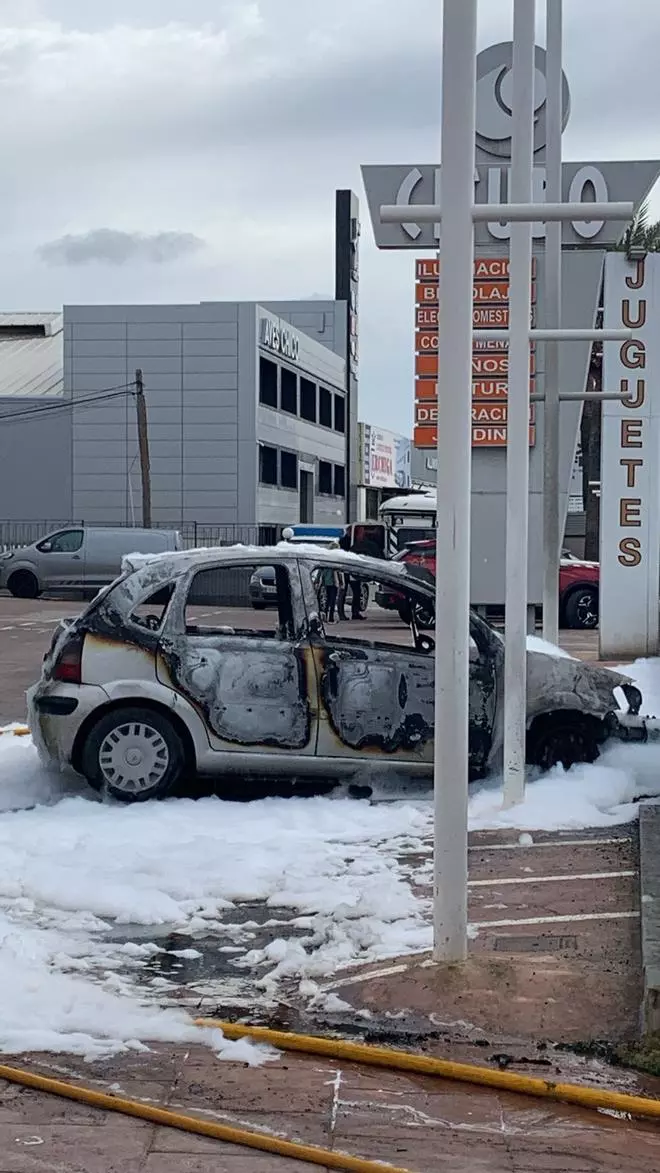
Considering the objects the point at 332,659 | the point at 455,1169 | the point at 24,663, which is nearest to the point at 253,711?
the point at 332,659

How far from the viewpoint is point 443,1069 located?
183 inches

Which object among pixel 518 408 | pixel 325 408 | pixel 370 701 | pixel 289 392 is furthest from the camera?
pixel 325 408

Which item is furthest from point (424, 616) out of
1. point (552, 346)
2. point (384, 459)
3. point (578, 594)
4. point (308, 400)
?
point (384, 459)

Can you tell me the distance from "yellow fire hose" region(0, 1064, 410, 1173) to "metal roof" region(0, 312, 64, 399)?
46.5 meters

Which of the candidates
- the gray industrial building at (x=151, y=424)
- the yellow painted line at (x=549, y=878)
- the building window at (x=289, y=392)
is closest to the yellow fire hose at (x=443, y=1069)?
the yellow painted line at (x=549, y=878)

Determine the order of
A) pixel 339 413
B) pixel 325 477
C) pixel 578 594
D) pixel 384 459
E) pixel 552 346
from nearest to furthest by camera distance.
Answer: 1. pixel 552 346
2. pixel 578 594
3. pixel 325 477
4. pixel 339 413
5. pixel 384 459

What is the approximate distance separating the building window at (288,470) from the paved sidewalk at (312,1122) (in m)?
49.8

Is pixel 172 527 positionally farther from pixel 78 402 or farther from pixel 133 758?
pixel 133 758

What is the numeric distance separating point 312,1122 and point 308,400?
181ft

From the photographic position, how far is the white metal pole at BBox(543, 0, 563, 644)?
10352 mm

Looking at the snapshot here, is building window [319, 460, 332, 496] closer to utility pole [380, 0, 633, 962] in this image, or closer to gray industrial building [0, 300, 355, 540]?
gray industrial building [0, 300, 355, 540]

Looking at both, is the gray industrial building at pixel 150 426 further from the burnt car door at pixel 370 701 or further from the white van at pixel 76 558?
the burnt car door at pixel 370 701

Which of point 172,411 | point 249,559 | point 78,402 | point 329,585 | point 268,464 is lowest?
point 329,585

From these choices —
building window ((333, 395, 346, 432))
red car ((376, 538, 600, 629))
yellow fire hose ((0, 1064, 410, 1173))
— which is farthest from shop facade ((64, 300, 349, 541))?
yellow fire hose ((0, 1064, 410, 1173))
